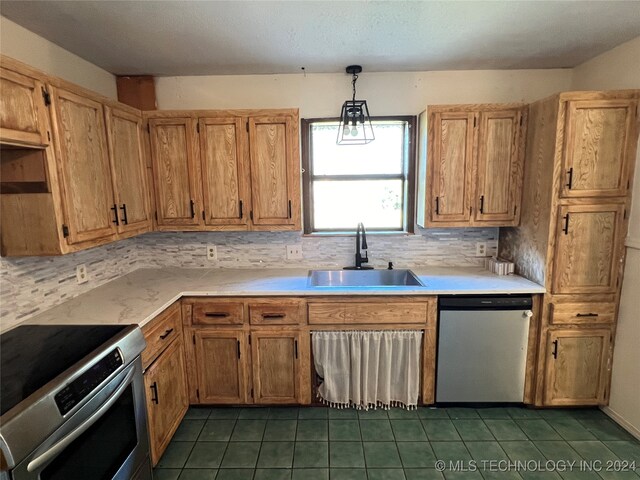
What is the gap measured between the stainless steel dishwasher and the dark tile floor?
6.2 inches

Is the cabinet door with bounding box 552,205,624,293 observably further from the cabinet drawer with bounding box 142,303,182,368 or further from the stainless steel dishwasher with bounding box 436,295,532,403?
the cabinet drawer with bounding box 142,303,182,368

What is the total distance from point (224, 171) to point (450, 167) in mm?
1683

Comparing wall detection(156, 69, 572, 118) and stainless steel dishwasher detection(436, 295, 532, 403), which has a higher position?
wall detection(156, 69, 572, 118)

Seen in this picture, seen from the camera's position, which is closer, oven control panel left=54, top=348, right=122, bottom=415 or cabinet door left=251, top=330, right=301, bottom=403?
oven control panel left=54, top=348, right=122, bottom=415

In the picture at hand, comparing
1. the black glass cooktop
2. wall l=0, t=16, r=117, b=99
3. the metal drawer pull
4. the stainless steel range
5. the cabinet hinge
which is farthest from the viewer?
the metal drawer pull

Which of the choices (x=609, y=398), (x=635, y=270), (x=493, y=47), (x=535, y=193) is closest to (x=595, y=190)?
(x=535, y=193)

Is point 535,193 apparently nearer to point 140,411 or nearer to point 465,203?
point 465,203

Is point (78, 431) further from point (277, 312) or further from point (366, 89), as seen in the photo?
point (366, 89)

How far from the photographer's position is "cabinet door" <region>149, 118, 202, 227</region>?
2479 mm

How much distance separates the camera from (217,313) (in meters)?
2.35

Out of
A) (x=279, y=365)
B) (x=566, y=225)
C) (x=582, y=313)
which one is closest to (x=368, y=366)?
(x=279, y=365)

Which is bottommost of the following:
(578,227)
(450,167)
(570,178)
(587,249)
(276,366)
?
(276,366)

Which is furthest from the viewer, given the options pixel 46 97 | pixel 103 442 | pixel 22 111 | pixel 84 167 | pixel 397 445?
pixel 397 445

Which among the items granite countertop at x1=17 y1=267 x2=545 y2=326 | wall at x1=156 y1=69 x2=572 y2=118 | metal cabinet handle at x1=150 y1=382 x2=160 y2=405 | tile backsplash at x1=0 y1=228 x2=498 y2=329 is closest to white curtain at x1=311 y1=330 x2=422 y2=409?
granite countertop at x1=17 y1=267 x2=545 y2=326
